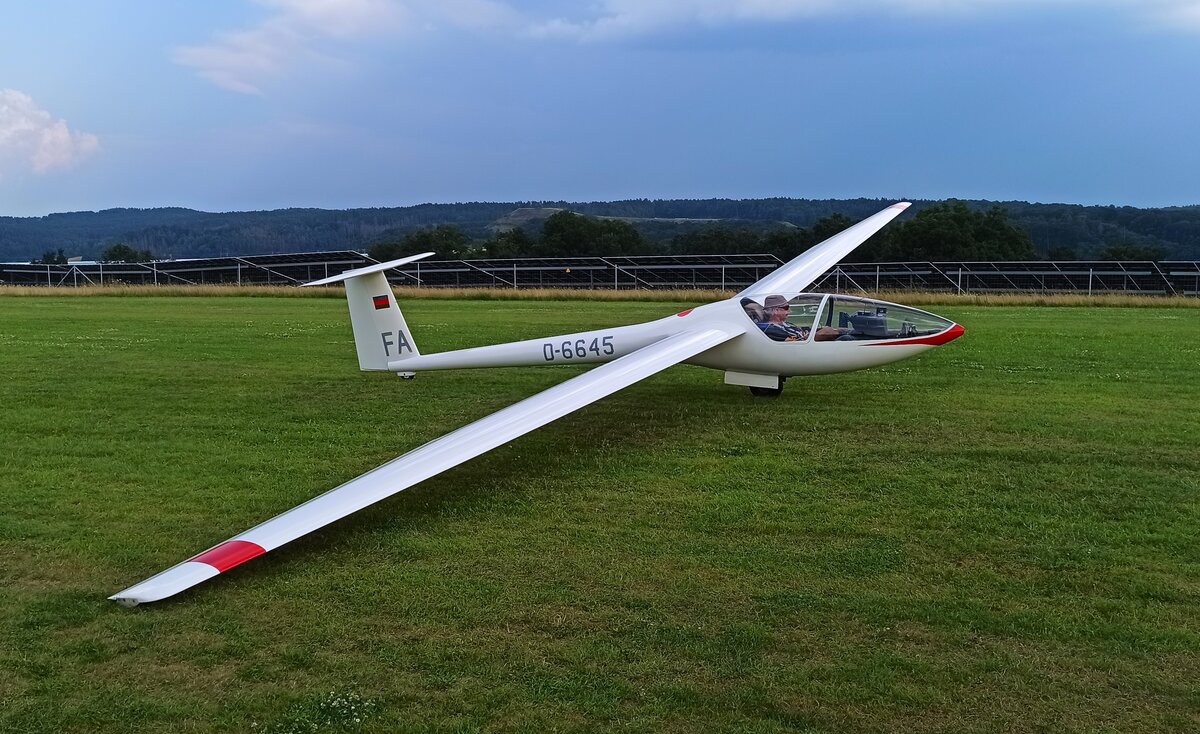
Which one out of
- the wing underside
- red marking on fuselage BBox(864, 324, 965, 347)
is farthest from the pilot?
the wing underside

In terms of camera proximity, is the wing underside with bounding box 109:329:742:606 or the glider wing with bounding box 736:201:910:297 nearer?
the wing underside with bounding box 109:329:742:606

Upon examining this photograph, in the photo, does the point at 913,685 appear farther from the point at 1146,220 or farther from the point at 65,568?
the point at 1146,220

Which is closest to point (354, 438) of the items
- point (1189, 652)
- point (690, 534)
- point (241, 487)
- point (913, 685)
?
point (241, 487)

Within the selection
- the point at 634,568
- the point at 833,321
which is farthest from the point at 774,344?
the point at 634,568

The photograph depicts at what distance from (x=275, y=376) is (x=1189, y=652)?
13864 mm

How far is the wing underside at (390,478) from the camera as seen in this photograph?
18.8ft

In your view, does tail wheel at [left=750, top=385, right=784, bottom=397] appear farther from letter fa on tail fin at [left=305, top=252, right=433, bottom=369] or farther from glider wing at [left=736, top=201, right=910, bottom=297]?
letter fa on tail fin at [left=305, top=252, right=433, bottom=369]

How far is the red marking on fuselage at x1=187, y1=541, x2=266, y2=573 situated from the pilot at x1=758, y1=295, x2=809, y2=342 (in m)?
7.77

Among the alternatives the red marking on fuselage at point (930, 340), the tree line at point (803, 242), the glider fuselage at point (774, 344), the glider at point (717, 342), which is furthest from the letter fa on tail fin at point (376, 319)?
the tree line at point (803, 242)

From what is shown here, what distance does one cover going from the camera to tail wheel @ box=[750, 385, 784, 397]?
12.4 m

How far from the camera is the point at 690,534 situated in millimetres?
6812

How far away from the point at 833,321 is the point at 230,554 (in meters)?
8.47

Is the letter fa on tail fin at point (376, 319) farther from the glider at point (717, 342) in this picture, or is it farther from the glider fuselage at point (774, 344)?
the glider fuselage at point (774, 344)

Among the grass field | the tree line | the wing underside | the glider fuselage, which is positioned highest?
the tree line
